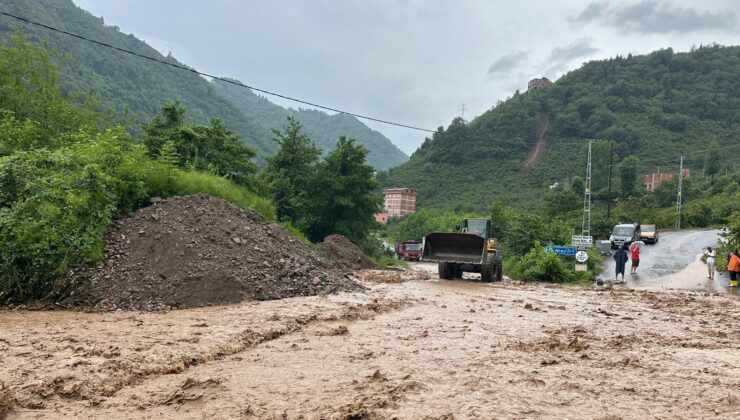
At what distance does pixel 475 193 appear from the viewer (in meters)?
85.2

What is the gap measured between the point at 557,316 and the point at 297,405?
25.2ft

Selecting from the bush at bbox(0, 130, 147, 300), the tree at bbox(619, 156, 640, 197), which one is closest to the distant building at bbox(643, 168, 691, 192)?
the tree at bbox(619, 156, 640, 197)

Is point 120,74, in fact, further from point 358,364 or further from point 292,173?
point 358,364

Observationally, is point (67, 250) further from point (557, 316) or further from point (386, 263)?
point (386, 263)

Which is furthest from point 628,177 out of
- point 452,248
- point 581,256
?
point 452,248

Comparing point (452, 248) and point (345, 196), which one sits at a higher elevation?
point (345, 196)

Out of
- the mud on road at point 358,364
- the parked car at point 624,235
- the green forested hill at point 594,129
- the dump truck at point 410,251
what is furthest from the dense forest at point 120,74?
the mud on road at point 358,364

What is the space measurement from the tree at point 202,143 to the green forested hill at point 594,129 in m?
55.2

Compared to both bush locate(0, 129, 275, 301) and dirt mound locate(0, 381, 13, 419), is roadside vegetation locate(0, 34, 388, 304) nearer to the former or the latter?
bush locate(0, 129, 275, 301)

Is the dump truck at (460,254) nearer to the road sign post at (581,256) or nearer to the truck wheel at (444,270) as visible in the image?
the truck wheel at (444,270)

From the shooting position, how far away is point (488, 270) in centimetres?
1847

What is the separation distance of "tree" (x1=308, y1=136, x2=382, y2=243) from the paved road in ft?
42.3

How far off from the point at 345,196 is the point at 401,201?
7739cm

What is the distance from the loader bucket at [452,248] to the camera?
18359 mm
